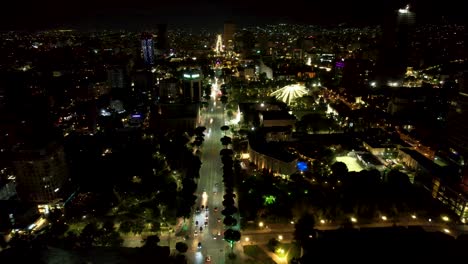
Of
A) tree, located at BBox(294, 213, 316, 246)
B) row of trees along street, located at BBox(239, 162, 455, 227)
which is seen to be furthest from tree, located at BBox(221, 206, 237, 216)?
tree, located at BBox(294, 213, 316, 246)

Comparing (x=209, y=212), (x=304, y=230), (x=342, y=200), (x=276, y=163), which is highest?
(x=276, y=163)

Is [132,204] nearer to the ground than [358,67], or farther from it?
nearer to the ground

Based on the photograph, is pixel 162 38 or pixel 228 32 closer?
pixel 162 38

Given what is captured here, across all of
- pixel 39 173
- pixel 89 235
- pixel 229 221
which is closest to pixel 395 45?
pixel 229 221

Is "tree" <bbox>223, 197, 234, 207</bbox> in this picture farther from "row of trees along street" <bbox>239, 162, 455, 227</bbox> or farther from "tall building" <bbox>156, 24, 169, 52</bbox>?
"tall building" <bbox>156, 24, 169, 52</bbox>

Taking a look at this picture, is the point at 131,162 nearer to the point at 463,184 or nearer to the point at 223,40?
the point at 463,184

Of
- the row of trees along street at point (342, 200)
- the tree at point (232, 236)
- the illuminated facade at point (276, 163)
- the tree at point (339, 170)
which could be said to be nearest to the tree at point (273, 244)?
the tree at point (232, 236)

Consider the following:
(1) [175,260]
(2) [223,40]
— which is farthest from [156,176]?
(2) [223,40]

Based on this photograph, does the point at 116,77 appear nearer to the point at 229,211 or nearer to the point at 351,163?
the point at 229,211
